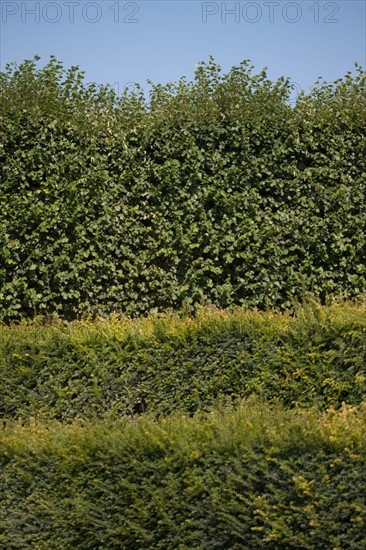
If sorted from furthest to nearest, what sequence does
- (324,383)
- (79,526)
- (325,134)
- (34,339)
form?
(325,134) < (34,339) < (324,383) < (79,526)

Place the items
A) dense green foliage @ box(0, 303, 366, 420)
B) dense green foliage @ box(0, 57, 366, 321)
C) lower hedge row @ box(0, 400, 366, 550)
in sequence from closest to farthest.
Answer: lower hedge row @ box(0, 400, 366, 550) → dense green foliage @ box(0, 303, 366, 420) → dense green foliage @ box(0, 57, 366, 321)

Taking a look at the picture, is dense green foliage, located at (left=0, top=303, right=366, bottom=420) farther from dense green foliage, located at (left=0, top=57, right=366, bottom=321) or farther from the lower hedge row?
dense green foliage, located at (left=0, top=57, right=366, bottom=321)

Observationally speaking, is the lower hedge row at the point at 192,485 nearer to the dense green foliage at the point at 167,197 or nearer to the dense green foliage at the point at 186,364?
the dense green foliage at the point at 186,364

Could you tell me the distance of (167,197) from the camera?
28.6 ft

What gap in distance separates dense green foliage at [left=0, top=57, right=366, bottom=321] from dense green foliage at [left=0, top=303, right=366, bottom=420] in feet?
6.98

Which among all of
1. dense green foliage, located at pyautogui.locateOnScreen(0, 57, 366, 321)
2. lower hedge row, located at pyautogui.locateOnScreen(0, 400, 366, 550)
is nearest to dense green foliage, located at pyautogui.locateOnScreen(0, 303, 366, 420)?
lower hedge row, located at pyautogui.locateOnScreen(0, 400, 366, 550)

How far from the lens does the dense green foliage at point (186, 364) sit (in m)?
5.73

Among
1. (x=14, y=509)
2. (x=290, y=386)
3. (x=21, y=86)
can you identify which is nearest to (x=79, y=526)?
(x=14, y=509)

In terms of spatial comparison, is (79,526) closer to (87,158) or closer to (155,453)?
(155,453)

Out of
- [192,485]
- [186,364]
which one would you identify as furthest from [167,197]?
[192,485]

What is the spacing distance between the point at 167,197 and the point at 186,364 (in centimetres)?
313

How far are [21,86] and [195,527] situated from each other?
6.36 metres

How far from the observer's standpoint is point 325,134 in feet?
30.0

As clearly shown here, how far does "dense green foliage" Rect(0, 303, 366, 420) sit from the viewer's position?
5.73 meters
